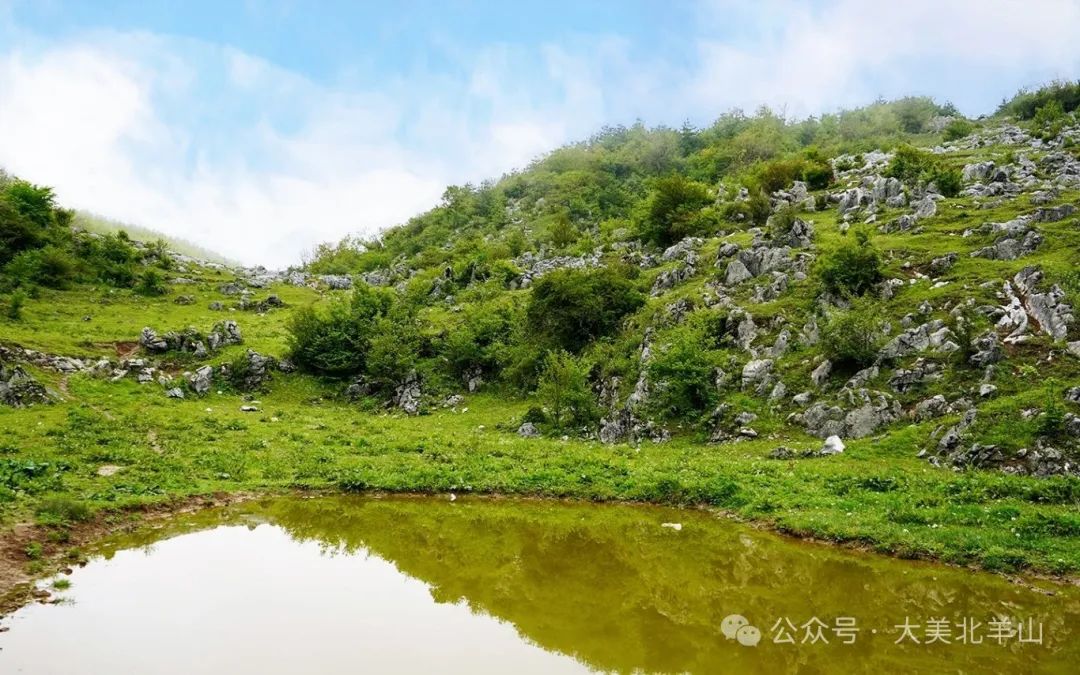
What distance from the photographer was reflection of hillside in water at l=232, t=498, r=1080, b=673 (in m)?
12.8

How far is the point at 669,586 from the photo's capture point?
17.0 m

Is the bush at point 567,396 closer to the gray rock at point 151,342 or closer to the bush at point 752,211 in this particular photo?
the gray rock at point 151,342

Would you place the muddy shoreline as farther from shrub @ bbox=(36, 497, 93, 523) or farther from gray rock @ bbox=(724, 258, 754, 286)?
gray rock @ bbox=(724, 258, 754, 286)

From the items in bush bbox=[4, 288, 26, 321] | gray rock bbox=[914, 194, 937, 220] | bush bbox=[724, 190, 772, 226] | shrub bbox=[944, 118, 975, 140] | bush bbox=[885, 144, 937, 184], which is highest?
shrub bbox=[944, 118, 975, 140]

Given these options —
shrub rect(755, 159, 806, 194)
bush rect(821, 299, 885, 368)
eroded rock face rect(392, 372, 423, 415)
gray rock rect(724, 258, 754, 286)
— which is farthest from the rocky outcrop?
shrub rect(755, 159, 806, 194)

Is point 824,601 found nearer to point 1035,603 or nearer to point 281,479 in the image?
point 1035,603

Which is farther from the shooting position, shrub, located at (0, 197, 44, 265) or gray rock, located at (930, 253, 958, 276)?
shrub, located at (0, 197, 44, 265)

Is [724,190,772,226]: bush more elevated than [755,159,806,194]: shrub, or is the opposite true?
[755,159,806,194]: shrub

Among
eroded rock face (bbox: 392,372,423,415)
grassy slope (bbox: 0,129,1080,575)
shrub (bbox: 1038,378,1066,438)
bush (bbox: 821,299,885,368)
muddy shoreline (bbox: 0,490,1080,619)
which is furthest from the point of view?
eroded rock face (bbox: 392,372,423,415)

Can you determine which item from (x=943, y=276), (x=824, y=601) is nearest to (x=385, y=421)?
(x=824, y=601)

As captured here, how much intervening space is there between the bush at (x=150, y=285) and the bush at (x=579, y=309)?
3704 centimetres

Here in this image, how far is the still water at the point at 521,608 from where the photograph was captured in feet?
41.7

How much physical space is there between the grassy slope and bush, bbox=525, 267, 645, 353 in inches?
Answer: 98.7

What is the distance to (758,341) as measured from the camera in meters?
36.2
